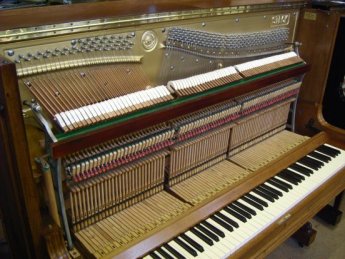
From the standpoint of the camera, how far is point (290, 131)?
7.65 ft

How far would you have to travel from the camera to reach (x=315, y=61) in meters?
2.21

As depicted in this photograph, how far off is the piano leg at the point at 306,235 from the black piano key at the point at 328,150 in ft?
2.53

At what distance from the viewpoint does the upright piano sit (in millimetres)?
1142

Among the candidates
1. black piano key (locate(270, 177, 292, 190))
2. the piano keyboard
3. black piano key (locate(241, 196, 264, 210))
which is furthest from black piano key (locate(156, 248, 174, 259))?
black piano key (locate(270, 177, 292, 190))

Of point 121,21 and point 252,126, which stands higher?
point 121,21

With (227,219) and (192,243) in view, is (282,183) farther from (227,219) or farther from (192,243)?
(192,243)

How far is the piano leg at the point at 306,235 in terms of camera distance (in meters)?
2.64

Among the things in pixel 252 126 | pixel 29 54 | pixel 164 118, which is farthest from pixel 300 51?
pixel 29 54

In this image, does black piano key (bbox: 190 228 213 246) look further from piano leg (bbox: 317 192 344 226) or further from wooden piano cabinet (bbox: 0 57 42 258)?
piano leg (bbox: 317 192 344 226)

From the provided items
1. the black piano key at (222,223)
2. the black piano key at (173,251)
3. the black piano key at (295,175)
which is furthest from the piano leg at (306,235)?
the black piano key at (173,251)

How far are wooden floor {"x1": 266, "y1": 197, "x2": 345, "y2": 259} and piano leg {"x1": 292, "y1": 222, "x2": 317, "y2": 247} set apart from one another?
0.14 ft

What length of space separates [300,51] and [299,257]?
4.98 ft

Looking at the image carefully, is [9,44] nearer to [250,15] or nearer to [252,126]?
[250,15]

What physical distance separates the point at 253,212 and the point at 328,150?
2.78 ft
